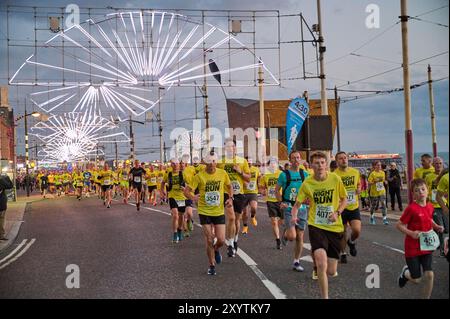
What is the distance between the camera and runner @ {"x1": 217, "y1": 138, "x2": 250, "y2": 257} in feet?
35.4

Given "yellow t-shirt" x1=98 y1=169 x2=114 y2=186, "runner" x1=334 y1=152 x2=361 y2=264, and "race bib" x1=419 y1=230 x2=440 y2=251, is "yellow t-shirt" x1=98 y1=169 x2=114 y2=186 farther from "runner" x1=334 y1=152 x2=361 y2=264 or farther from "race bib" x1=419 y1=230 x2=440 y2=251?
"race bib" x1=419 y1=230 x2=440 y2=251

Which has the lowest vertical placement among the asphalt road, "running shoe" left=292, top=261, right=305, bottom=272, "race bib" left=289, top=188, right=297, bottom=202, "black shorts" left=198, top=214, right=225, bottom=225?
the asphalt road

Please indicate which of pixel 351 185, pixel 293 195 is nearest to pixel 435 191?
pixel 351 185

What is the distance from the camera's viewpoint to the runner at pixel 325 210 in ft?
22.5

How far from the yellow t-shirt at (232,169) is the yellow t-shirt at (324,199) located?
14.2 ft

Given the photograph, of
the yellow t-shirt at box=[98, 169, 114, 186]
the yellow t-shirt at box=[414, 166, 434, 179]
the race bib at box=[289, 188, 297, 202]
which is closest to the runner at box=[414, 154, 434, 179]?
the yellow t-shirt at box=[414, 166, 434, 179]

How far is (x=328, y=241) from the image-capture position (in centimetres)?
685

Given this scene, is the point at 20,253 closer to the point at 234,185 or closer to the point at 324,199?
the point at 234,185

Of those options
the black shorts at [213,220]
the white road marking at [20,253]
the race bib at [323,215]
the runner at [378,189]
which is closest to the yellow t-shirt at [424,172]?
the black shorts at [213,220]

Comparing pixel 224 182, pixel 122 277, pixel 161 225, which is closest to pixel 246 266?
pixel 224 182

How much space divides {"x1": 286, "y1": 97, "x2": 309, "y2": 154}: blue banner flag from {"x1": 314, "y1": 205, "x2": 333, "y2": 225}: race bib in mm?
11671

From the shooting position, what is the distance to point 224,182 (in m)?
9.26
